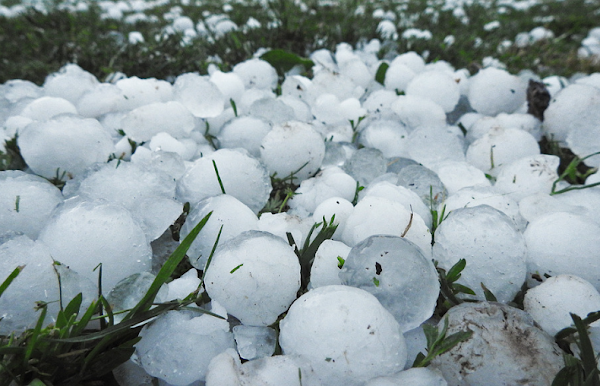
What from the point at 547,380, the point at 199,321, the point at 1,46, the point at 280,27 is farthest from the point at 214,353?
the point at 1,46

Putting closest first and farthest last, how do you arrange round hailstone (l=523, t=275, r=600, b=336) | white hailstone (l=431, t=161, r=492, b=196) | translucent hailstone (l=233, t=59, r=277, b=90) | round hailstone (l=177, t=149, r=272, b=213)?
round hailstone (l=523, t=275, r=600, b=336), round hailstone (l=177, t=149, r=272, b=213), white hailstone (l=431, t=161, r=492, b=196), translucent hailstone (l=233, t=59, r=277, b=90)

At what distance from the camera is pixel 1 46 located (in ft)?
9.14

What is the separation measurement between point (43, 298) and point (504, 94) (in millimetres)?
1711

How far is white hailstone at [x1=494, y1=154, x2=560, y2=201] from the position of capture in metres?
1.25

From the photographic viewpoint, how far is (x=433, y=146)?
1.45m

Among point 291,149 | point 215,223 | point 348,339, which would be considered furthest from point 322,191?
point 348,339

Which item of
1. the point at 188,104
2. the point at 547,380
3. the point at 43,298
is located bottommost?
the point at 547,380

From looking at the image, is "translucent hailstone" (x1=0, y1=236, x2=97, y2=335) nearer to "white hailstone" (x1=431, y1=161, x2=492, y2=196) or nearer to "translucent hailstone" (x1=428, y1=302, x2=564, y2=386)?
"translucent hailstone" (x1=428, y1=302, x2=564, y2=386)

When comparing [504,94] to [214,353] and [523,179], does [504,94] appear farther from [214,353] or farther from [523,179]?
[214,353]

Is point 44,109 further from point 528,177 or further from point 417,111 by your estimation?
point 528,177

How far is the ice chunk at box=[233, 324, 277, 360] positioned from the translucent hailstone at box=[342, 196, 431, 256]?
12.3 inches

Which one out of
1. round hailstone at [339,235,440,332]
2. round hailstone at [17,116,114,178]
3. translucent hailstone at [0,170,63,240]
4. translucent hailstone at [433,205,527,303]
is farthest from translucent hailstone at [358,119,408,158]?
translucent hailstone at [0,170,63,240]

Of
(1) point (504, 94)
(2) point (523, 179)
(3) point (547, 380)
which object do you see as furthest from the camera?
(1) point (504, 94)

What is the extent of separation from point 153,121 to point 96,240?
27.0 inches
